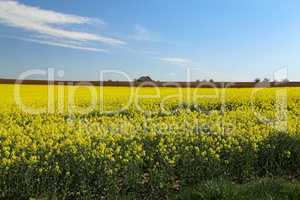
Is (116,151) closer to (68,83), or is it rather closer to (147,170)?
(147,170)

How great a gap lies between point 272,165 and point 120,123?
4.42 metres

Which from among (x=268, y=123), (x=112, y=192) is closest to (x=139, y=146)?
(x=112, y=192)

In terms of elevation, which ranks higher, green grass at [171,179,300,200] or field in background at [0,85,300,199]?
field in background at [0,85,300,199]

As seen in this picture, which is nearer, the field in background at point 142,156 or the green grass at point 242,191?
the green grass at point 242,191

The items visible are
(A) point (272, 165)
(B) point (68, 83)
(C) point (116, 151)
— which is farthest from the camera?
(B) point (68, 83)

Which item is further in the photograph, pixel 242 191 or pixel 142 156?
pixel 142 156

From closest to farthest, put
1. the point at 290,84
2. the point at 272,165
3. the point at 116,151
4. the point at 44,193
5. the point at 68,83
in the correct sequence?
the point at 44,193 → the point at 116,151 → the point at 272,165 → the point at 68,83 → the point at 290,84

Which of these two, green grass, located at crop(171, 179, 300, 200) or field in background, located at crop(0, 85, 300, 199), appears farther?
field in background, located at crop(0, 85, 300, 199)

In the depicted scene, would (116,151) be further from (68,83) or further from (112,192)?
(68,83)

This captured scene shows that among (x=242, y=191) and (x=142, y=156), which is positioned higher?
(x=142, y=156)

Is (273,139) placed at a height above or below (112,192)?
above

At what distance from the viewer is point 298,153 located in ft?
40.9

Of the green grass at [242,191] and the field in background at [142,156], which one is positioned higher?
the field in background at [142,156]

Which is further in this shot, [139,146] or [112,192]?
[139,146]
